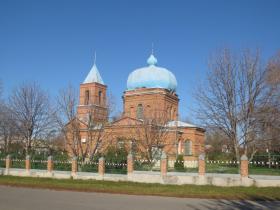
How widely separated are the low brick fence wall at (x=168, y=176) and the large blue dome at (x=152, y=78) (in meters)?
22.9

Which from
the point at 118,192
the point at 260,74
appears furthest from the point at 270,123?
the point at 118,192

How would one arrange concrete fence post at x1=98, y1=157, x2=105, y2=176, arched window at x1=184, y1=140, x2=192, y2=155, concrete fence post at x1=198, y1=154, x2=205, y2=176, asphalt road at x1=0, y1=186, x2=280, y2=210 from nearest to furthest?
asphalt road at x1=0, y1=186, x2=280, y2=210
concrete fence post at x1=198, y1=154, x2=205, y2=176
concrete fence post at x1=98, y1=157, x2=105, y2=176
arched window at x1=184, y1=140, x2=192, y2=155

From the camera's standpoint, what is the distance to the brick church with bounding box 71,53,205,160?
29.7 meters

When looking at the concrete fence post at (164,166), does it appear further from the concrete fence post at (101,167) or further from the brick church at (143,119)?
the brick church at (143,119)

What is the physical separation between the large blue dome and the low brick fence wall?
22.9 meters

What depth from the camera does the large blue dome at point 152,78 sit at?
44.2m

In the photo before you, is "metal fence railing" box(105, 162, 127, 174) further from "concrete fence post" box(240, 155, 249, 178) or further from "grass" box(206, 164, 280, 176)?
"concrete fence post" box(240, 155, 249, 178)

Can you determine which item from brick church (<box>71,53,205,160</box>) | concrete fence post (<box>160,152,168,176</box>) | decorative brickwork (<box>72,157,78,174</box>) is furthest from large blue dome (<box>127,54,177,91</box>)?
concrete fence post (<box>160,152,168,176</box>)

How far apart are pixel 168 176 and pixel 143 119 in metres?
15.6

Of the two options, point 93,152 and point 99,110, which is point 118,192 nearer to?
point 93,152

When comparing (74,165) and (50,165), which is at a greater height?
(74,165)

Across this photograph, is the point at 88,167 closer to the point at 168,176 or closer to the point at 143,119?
the point at 168,176

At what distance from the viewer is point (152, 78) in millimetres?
44250

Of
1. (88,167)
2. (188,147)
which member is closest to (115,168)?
(88,167)
